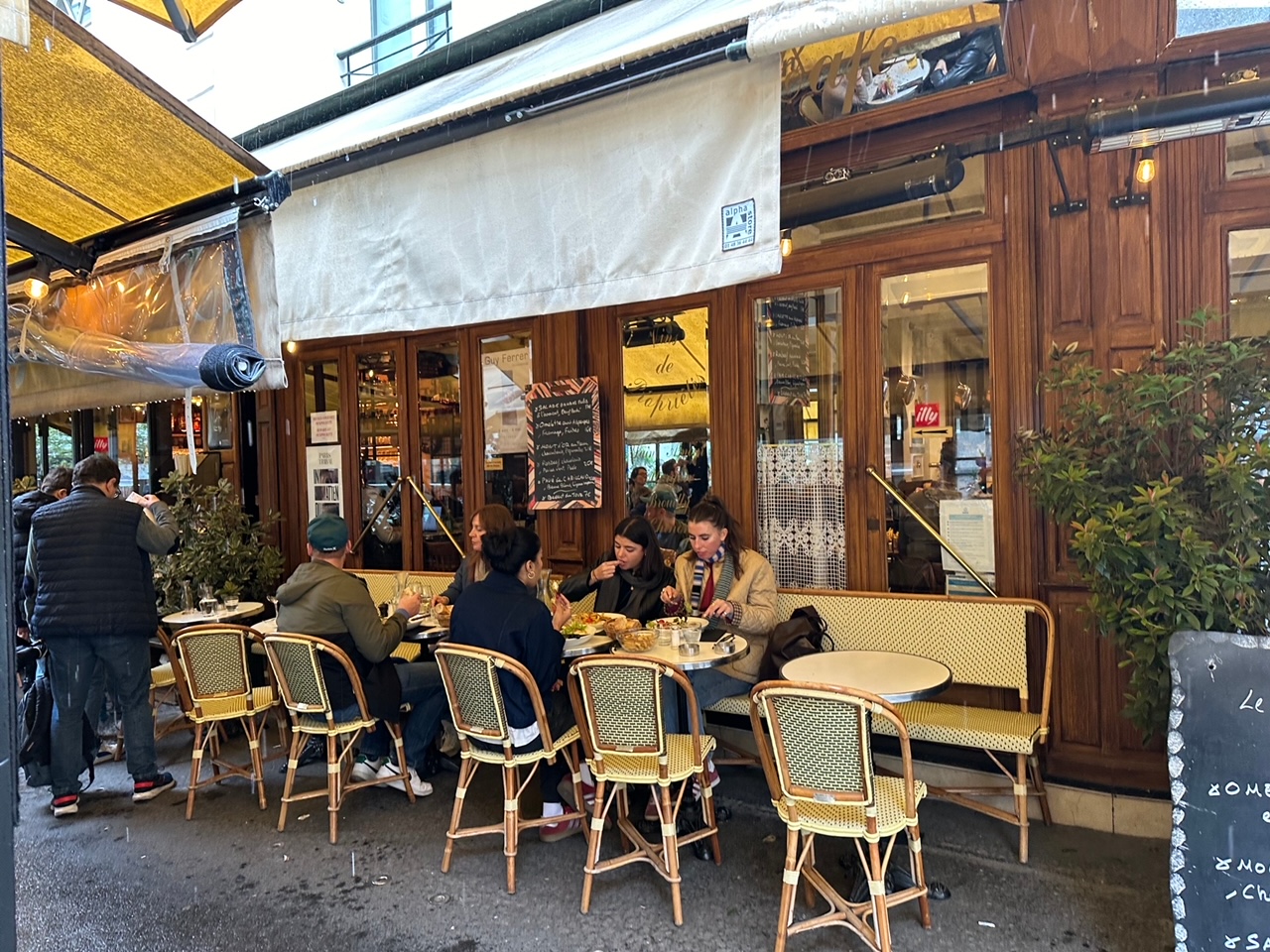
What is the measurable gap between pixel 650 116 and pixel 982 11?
231 cm

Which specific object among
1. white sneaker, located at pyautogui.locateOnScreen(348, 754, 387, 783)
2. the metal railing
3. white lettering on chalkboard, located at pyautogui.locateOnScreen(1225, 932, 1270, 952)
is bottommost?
white sneaker, located at pyautogui.locateOnScreen(348, 754, 387, 783)

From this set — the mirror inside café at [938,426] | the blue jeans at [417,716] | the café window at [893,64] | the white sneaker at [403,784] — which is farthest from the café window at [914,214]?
the white sneaker at [403,784]

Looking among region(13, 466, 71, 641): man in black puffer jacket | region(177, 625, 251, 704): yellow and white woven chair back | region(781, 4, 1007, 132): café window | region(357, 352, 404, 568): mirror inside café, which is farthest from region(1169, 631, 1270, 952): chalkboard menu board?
region(13, 466, 71, 641): man in black puffer jacket

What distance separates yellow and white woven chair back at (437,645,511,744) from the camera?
10.6ft

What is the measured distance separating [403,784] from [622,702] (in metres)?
1.84

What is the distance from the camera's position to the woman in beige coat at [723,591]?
159 inches

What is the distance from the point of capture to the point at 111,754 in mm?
5039

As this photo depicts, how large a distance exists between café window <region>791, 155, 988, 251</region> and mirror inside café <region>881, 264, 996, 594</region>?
0.92 ft

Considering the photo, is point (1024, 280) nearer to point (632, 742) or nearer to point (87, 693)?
point (632, 742)

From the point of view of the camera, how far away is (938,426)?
4.25 m

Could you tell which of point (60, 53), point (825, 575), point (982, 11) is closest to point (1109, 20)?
point (982, 11)

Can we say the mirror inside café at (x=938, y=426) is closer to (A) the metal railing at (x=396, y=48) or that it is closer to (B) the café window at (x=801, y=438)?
(B) the café window at (x=801, y=438)

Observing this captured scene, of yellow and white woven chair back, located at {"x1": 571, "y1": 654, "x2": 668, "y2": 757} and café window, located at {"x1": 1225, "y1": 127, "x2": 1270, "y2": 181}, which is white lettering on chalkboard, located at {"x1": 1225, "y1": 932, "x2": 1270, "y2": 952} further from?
café window, located at {"x1": 1225, "y1": 127, "x2": 1270, "y2": 181}

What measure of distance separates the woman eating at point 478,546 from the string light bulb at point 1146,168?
3200mm
